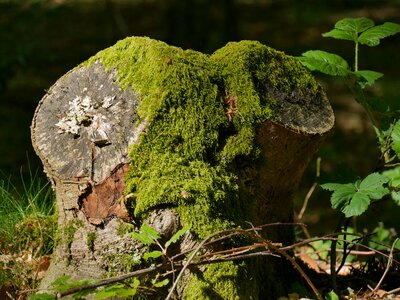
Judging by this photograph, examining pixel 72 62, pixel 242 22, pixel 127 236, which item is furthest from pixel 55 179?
pixel 242 22

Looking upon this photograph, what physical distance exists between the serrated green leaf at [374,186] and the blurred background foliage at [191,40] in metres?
2.65

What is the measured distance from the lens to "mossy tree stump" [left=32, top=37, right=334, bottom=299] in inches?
99.9

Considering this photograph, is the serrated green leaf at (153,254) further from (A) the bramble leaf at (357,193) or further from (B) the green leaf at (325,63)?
(B) the green leaf at (325,63)

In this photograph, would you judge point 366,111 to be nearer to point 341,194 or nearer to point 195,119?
point 341,194

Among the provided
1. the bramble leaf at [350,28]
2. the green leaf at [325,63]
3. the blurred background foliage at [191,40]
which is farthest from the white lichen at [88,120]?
the blurred background foliage at [191,40]

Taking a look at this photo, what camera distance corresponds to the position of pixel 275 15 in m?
13.2

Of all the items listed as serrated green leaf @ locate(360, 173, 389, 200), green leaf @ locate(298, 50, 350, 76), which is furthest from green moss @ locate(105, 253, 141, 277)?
green leaf @ locate(298, 50, 350, 76)

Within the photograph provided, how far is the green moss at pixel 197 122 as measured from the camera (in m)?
2.54

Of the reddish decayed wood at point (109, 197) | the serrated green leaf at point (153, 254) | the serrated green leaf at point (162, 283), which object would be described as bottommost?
the serrated green leaf at point (162, 283)

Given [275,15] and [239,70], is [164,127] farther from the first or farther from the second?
[275,15]

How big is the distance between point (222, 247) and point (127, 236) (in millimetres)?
379

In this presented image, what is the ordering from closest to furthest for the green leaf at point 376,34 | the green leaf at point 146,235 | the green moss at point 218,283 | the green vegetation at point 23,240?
the green leaf at point 146,235, the green moss at point 218,283, the green vegetation at point 23,240, the green leaf at point 376,34

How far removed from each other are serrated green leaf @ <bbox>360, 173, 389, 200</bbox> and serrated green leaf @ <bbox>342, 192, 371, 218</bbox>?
0.03 m

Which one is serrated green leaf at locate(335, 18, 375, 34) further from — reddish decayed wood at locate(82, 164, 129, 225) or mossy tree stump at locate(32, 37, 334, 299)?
reddish decayed wood at locate(82, 164, 129, 225)
